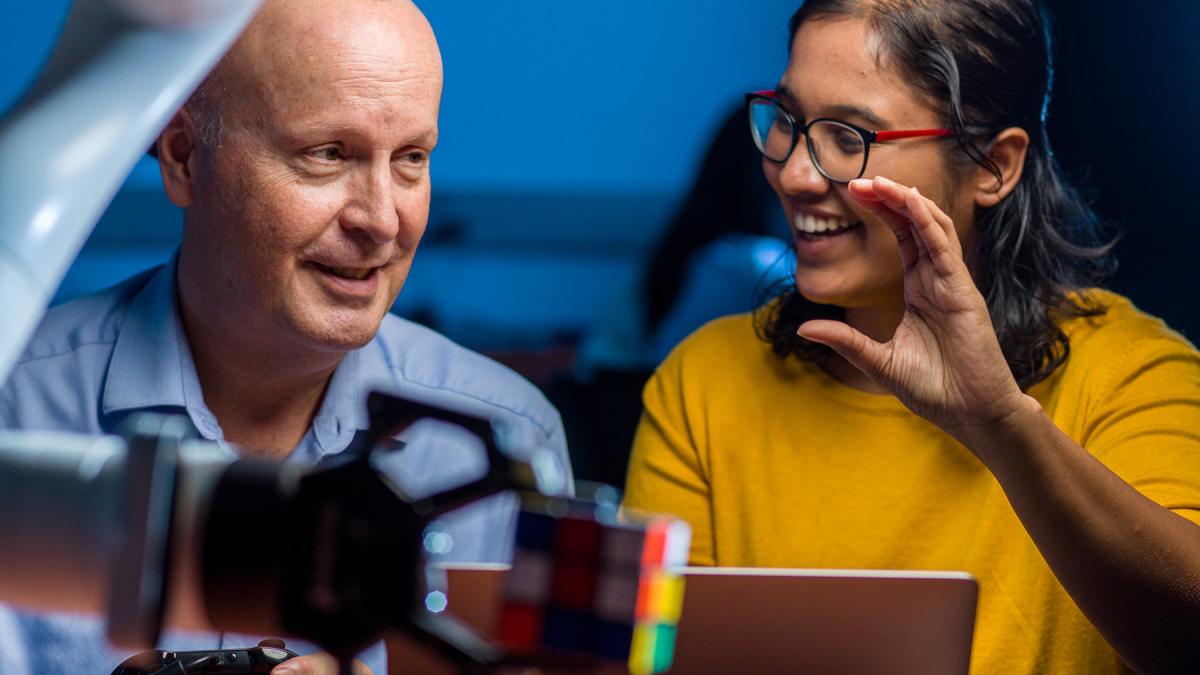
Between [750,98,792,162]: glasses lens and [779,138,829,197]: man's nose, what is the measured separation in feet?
0.06

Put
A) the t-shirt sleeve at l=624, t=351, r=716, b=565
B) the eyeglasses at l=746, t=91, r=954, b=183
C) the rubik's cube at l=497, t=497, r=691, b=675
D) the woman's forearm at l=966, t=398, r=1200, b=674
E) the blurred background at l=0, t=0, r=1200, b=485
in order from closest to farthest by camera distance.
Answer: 1. the rubik's cube at l=497, t=497, r=691, b=675
2. the woman's forearm at l=966, t=398, r=1200, b=674
3. the eyeglasses at l=746, t=91, r=954, b=183
4. the t-shirt sleeve at l=624, t=351, r=716, b=565
5. the blurred background at l=0, t=0, r=1200, b=485

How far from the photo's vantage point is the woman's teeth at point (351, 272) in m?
1.22

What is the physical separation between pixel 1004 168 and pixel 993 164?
0.04 m

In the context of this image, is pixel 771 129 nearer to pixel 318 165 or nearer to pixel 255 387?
pixel 318 165

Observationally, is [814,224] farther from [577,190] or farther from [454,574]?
[577,190]

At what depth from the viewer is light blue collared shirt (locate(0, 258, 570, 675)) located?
3.98 feet

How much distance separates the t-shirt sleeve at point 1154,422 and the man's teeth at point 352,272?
31.2 inches

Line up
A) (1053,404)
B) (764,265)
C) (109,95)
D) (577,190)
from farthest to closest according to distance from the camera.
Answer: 1. (577,190)
2. (764,265)
3. (1053,404)
4. (109,95)

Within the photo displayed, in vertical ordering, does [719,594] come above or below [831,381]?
below

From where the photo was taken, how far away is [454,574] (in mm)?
907

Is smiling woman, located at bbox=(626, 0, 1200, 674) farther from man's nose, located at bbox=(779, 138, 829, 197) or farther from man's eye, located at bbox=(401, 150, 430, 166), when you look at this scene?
man's eye, located at bbox=(401, 150, 430, 166)

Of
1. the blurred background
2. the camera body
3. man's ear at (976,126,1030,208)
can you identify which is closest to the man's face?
the camera body

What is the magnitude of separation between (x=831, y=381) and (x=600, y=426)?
829 millimetres

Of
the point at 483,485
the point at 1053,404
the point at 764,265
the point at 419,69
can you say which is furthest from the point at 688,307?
the point at 483,485
